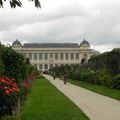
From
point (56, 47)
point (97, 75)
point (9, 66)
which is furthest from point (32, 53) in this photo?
point (9, 66)

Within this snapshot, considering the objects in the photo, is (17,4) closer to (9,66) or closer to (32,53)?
(9,66)

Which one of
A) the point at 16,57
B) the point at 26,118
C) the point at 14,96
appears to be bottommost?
the point at 26,118

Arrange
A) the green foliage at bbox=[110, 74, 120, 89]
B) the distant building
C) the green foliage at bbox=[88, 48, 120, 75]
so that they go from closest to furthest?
the green foliage at bbox=[110, 74, 120, 89], the green foliage at bbox=[88, 48, 120, 75], the distant building

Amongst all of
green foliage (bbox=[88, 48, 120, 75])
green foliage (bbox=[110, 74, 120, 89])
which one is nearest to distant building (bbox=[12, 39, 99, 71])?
green foliage (bbox=[88, 48, 120, 75])

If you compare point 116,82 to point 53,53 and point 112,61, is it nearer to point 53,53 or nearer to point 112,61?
point 112,61

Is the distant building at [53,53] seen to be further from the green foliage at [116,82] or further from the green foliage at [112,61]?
the green foliage at [116,82]

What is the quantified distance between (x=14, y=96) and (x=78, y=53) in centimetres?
18577

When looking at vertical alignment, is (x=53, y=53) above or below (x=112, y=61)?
above

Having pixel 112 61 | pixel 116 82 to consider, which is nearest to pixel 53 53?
pixel 112 61

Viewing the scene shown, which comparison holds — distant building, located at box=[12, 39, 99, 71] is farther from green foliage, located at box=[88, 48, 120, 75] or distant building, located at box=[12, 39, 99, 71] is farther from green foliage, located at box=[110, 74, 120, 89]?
green foliage, located at box=[110, 74, 120, 89]

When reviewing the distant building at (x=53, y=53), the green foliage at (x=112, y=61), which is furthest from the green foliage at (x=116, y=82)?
the distant building at (x=53, y=53)

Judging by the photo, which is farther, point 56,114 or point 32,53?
point 32,53

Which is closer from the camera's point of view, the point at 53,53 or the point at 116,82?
the point at 116,82

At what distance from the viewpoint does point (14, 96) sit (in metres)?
10.6
